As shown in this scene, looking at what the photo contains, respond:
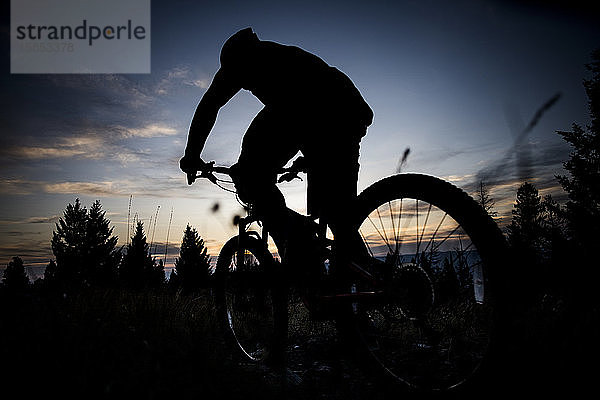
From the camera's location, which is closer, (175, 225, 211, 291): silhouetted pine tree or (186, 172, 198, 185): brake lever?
(186, 172, 198, 185): brake lever

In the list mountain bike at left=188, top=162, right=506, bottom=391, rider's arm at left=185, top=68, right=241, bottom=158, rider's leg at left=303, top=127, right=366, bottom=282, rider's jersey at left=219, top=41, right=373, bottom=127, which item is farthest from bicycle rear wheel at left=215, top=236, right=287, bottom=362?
rider's jersey at left=219, top=41, right=373, bottom=127

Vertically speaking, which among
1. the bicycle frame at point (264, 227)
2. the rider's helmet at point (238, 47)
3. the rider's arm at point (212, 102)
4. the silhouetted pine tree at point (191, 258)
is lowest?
the silhouetted pine tree at point (191, 258)

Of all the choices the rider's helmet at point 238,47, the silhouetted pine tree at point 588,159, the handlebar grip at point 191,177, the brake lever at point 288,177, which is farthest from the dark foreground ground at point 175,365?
the silhouetted pine tree at point 588,159

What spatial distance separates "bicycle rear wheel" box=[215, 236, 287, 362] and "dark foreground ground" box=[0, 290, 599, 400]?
1.62ft

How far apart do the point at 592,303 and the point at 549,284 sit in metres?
0.70

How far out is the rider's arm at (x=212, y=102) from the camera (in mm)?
2809

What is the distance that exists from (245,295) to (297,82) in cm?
224

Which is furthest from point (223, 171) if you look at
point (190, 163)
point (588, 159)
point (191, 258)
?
point (191, 258)

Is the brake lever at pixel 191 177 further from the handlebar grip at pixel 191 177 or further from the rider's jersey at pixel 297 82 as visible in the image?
the rider's jersey at pixel 297 82

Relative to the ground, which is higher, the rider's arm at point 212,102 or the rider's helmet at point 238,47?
the rider's helmet at point 238,47

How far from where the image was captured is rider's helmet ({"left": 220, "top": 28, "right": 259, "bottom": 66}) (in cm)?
270

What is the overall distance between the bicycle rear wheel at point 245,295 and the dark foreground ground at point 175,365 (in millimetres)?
495

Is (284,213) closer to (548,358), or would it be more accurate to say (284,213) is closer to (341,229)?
(341,229)

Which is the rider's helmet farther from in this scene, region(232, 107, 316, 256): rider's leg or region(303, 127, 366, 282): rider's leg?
region(303, 127, 366, 282): rider's leg
